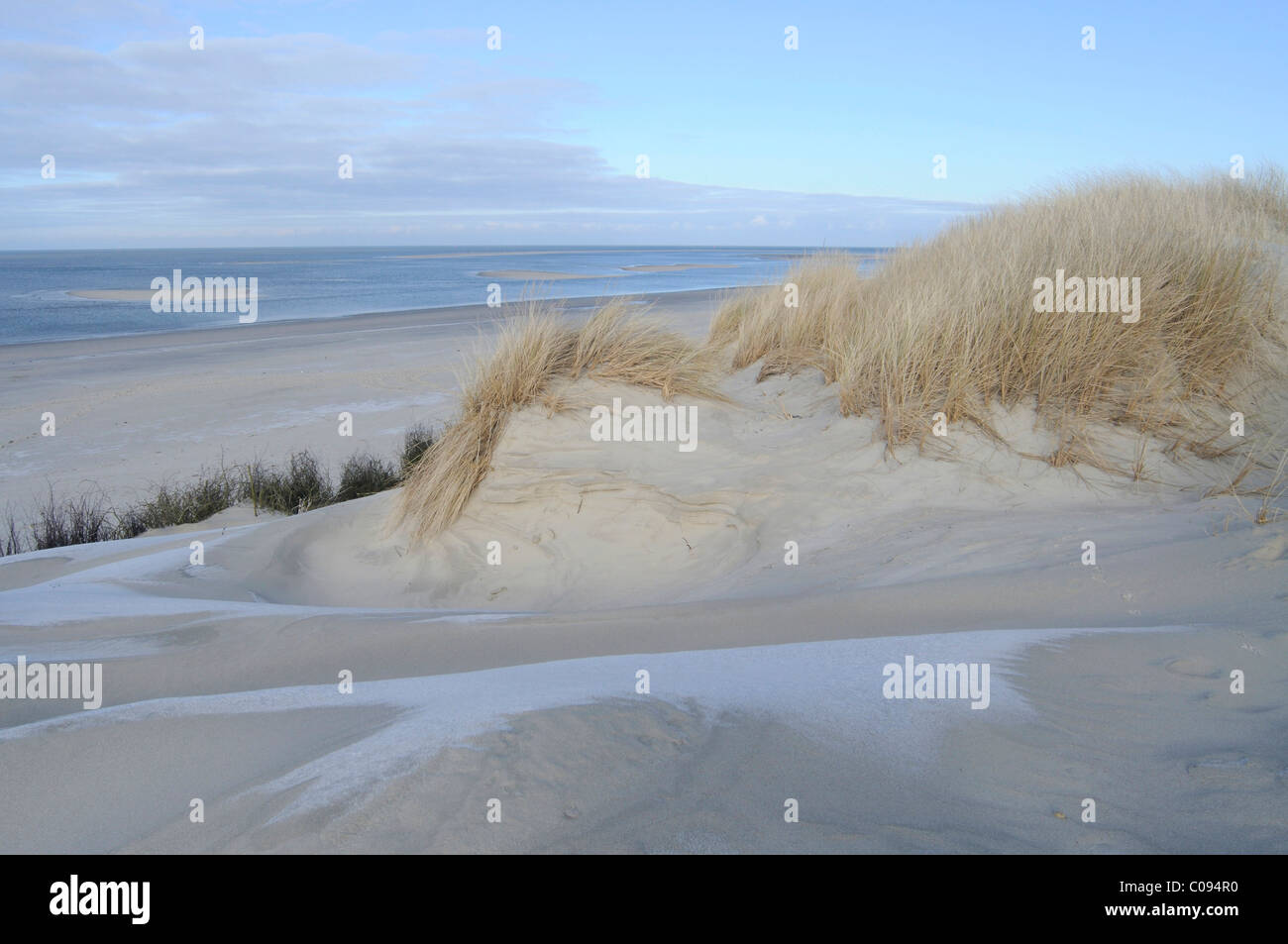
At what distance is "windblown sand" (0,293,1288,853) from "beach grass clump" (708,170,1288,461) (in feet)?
0.97

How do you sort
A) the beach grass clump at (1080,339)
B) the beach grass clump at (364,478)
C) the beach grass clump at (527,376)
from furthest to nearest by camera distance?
the beach grass clump at (364,478), the beach grass clump at (527,376), the beach grass clump at (1080,339)

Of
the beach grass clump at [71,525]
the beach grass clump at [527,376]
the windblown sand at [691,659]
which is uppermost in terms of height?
the beach grass clump at [527,376]

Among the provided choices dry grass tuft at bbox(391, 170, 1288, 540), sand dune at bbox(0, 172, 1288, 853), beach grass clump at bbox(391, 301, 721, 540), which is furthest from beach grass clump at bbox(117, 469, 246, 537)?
dry grass tuft at bbox(391, 170, 1288, 540)

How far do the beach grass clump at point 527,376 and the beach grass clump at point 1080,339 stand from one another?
139 cm

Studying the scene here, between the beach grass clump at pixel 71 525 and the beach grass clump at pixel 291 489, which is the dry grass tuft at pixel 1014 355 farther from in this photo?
the beach grass clump at pixel 71 525

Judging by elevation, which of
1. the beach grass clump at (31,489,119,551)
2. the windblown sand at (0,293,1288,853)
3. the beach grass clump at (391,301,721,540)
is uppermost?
the beach grass clump at (391,301,721,540)

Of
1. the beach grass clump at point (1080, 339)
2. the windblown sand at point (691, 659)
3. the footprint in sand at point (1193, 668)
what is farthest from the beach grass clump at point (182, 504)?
the footprint in sand at point (1193, 668)

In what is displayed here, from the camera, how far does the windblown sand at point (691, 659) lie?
6.64 feet

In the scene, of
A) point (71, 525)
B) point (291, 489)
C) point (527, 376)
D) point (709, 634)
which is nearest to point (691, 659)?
point (709, 634)

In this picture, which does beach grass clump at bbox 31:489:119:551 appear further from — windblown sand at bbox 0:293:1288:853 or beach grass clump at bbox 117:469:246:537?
windblown sand at bbox 0:293:1288:853

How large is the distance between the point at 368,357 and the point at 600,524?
1471 cm

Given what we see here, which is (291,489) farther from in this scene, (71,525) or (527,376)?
(527,376)

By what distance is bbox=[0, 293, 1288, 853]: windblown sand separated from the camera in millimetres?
2025
